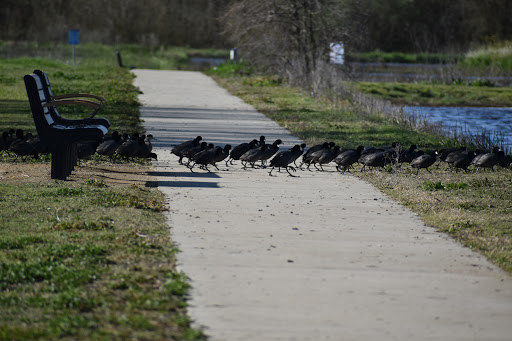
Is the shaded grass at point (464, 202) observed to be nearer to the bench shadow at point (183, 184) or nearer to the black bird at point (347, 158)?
the black bird at point (347, 158)

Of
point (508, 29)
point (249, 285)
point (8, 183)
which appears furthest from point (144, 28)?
point (249, 285)

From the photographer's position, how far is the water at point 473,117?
995 inches

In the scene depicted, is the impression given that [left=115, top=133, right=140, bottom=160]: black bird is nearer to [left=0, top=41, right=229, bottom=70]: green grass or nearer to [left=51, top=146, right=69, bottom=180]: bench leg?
[left=51, top=146, right=69, bottom=180]: bench leg

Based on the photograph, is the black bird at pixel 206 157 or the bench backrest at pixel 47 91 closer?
the bench backrest at pixel 47 91

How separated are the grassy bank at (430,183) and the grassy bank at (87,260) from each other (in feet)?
10.7

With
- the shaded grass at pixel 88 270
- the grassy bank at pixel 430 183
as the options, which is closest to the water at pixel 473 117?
the grassy bank at pixel 430 183

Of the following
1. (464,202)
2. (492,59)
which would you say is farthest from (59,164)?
(492,59)

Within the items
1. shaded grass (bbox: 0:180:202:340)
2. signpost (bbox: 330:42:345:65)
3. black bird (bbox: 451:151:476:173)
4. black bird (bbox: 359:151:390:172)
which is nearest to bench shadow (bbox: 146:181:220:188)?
shaded grass (bbox: 0:180:202:340)

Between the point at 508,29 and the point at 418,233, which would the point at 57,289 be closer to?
the point at 418,233

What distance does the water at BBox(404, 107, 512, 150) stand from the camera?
25.3 m

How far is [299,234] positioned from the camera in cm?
809

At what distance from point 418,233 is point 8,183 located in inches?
227

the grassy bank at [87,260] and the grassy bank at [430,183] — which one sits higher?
the grassy bank at [430,183]

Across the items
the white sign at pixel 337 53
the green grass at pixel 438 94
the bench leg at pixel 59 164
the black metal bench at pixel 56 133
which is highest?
the white sign at pixel 337 53
